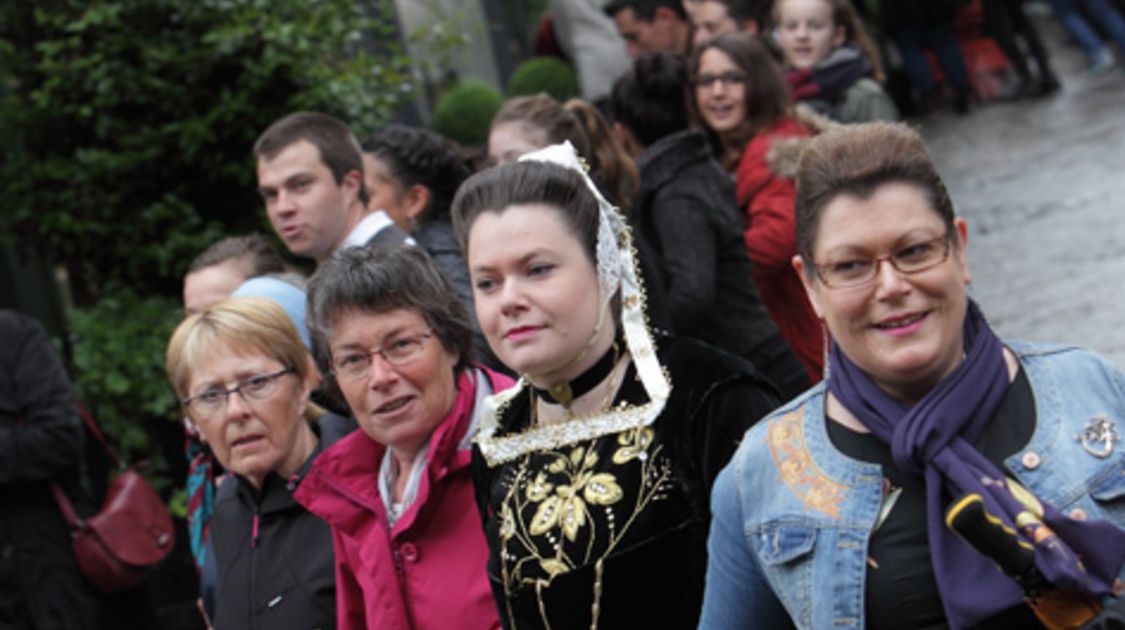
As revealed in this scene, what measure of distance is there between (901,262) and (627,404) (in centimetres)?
90

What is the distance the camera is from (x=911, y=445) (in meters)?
2.66

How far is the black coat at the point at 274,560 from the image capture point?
434 cm

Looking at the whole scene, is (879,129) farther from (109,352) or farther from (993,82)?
(993,82)

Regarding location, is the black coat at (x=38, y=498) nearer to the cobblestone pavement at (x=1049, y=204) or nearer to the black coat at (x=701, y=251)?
the black coat at (x=701, y=251)

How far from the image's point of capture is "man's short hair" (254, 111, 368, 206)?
5.88m

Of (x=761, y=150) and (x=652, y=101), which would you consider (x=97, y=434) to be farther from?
(x=761, y=150)

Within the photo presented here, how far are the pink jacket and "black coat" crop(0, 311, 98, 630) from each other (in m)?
2.82

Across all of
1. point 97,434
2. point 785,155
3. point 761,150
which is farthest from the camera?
point 97,434

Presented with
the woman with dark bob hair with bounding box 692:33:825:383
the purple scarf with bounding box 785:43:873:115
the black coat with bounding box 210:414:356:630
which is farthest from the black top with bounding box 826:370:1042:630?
the purple scarf with bounding box 785:43:873:115

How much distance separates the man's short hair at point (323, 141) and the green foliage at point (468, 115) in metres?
4.73

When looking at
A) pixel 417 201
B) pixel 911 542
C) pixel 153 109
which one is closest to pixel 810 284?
pixel 911 542

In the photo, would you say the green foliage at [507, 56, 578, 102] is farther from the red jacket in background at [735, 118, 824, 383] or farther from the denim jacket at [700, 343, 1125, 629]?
the denim jacket at [700, 343, 1125, 629]

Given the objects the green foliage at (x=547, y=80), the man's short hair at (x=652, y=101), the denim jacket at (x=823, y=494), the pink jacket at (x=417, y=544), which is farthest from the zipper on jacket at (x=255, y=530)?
the green foliage at (x=547, y=80)

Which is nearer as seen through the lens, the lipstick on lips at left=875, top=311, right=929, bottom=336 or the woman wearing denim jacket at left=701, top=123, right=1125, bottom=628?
the woman wearing denim jacket at left=701, top=123, right=1125, bottom=628
